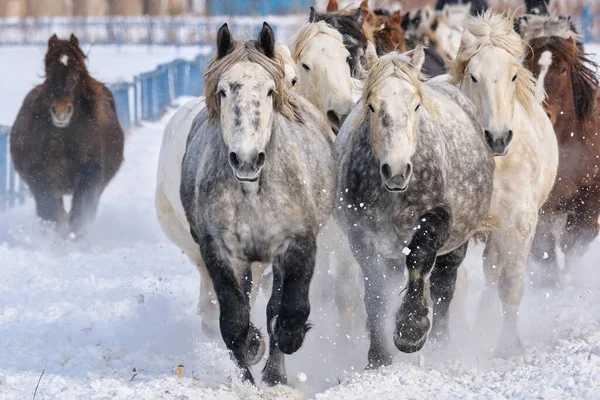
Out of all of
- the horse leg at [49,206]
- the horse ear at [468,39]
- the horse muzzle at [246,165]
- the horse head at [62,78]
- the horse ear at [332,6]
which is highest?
the horse ear at [468,39]

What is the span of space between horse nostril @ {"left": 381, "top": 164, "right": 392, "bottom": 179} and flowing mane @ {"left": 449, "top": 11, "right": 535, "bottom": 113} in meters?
1.71

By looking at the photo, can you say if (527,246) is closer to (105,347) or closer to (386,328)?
(386,328)

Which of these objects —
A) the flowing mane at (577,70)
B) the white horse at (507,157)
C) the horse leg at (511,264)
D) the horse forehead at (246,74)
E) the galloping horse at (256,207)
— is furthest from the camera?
the flowing mane at (577,70)

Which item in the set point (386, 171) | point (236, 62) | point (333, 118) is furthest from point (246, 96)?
point (333, 118)

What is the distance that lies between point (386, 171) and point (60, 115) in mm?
Answer: 6658

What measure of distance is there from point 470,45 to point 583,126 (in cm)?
245

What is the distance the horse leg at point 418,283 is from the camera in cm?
587

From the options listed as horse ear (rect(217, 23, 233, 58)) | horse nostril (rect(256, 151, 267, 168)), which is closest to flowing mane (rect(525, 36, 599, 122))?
horse ear (rect(217, 23, 233, 58))

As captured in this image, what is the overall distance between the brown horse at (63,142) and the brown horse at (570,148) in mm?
4920

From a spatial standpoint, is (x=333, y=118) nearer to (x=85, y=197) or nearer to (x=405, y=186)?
(x=405, y=186)

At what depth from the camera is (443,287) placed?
276 inches

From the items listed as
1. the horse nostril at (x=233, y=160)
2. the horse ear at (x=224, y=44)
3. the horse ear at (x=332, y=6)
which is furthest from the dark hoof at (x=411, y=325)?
the horse ear at (x=332, y=6)

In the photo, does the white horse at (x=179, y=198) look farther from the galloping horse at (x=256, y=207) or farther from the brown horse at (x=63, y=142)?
the brown horse at (x=63, y=142)

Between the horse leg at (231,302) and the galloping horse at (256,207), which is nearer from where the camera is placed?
the galloping horse at (256,207)
